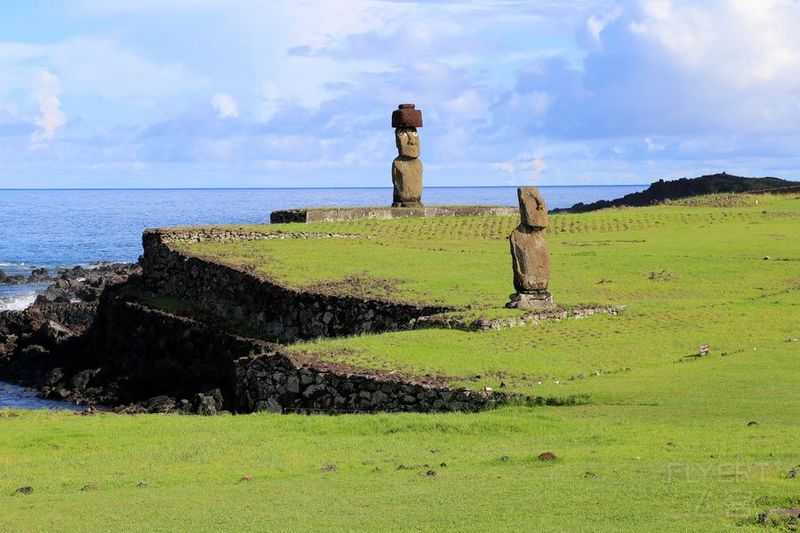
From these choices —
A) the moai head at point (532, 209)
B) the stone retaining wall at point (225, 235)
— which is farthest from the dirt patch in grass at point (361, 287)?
the stone retaining wall at point (225, 235)

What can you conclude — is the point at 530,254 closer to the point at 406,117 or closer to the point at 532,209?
the point at 532,209

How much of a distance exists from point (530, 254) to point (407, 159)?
30.6 meters

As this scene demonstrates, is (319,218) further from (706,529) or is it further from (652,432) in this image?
(706,529)

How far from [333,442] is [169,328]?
86.6 ft

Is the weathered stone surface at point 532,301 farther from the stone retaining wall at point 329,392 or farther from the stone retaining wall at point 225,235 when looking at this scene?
the stone retaining wall at point 225,235

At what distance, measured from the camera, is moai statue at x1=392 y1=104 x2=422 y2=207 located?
60750 millimetres

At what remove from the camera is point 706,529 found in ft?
41.1

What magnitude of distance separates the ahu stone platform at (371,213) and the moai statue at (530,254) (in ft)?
90.1

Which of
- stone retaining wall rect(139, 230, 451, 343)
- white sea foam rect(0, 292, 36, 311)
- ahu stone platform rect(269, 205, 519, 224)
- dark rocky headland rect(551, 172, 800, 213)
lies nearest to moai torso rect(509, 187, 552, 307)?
stone retaining wall rect(139, 230, 451, 343)

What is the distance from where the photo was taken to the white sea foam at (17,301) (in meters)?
71.1

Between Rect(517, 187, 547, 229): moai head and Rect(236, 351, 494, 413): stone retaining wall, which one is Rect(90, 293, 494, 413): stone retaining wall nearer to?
Rect(236, 351, 494, 413): stone retaining wall

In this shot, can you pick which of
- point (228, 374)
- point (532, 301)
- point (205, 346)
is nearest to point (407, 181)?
point (205, 346)

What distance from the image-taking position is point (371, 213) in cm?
6050

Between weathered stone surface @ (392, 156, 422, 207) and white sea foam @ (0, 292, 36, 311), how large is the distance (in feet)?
71.3
